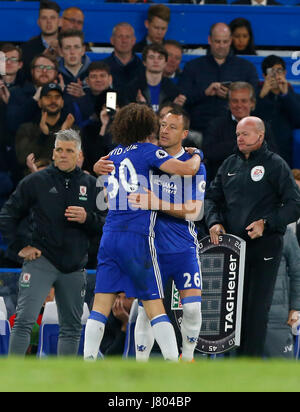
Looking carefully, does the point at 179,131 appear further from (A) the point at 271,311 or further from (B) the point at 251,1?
(B) the point at 251,1

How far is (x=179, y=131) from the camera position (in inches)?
325

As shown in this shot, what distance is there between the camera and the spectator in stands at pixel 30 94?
1166 centimetres

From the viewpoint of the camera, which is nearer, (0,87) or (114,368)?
(114,368)

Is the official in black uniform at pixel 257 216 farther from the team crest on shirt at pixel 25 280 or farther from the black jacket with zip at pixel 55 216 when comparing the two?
the team crest on shirt at pixel 25 280

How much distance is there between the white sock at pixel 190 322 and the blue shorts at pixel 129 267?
21.1 inches

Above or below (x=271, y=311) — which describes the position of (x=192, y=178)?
above

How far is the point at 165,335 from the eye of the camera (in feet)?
23.9

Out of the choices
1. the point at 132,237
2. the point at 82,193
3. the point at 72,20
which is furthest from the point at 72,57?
the point at 132,237

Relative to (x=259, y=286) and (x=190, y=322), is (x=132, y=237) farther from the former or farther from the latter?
(x=259, y=286)

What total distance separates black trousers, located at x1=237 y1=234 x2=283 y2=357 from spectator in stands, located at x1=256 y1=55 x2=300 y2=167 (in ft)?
11.0

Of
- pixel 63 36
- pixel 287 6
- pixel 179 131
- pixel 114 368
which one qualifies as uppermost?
pixel 287 6
